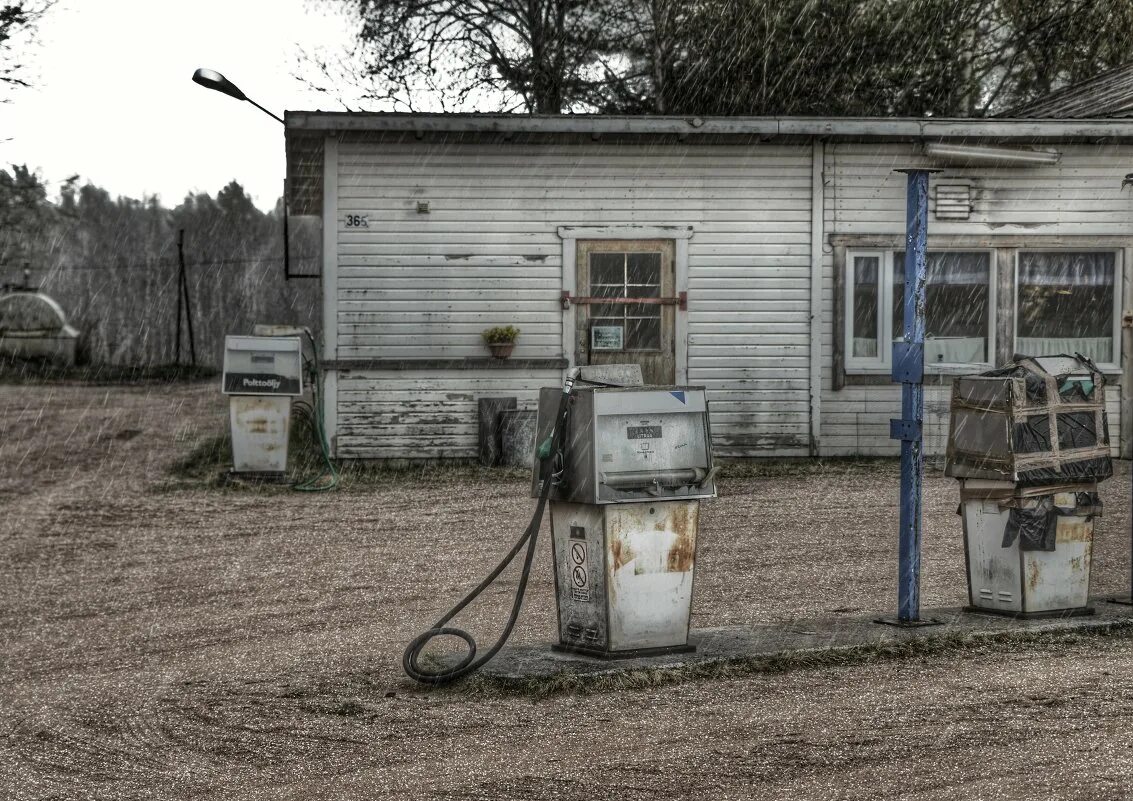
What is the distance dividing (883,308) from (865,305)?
0.63ft

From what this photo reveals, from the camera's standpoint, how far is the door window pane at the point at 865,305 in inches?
612

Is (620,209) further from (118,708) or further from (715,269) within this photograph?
(118,708)

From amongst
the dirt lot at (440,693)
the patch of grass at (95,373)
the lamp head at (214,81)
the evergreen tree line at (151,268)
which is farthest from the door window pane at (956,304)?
the patch of grass at (95,373)

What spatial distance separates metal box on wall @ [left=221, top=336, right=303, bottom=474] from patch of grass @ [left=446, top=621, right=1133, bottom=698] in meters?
8.05

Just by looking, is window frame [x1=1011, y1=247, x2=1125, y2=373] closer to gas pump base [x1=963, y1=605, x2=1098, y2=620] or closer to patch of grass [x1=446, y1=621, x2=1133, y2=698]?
gas pump base [x1=963, y1=605, x2=1098, y2=620]

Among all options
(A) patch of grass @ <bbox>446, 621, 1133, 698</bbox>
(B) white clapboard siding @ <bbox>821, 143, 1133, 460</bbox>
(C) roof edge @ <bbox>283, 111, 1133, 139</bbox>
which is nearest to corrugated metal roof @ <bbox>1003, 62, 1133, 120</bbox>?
(B) white clapboard siding @ <bbox>821, 143, 1133, 460</bbox>

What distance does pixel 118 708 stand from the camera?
602cm

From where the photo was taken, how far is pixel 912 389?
7.36m

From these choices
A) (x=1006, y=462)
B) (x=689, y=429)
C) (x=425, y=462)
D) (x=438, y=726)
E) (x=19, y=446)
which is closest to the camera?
(x=438, y=726)

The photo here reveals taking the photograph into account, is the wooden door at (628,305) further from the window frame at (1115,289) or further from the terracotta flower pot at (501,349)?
the window frame at (1115,289)

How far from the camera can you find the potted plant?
15.0m

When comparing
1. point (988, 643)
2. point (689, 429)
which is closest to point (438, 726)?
point (689, 429)

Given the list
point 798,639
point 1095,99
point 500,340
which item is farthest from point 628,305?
point 798,639

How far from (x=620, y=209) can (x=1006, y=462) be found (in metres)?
8.52
